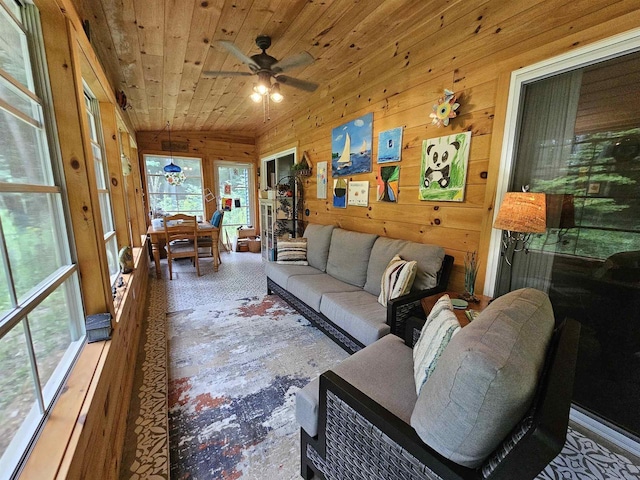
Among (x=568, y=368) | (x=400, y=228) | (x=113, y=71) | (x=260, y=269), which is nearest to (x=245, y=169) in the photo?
(x=260, y=269)

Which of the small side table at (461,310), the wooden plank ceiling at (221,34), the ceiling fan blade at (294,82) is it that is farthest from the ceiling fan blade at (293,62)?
the small side table at (461,310)

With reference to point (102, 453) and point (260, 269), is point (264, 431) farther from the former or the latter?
point (260, 269)

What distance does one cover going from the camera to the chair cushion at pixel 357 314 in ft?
6.02

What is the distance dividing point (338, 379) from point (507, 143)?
5.83 feet

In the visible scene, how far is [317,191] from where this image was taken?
3914 mm

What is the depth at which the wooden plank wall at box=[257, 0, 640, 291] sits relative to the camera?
149cm

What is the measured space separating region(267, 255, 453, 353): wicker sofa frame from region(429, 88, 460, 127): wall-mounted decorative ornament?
108 centimetres

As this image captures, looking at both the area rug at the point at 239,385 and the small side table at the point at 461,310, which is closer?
the area rug at the point at 239,385

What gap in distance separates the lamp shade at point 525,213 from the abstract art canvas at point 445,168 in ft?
1.84

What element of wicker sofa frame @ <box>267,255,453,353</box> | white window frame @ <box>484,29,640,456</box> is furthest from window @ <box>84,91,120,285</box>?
white window frame @ <box>484,29,640,456</box>

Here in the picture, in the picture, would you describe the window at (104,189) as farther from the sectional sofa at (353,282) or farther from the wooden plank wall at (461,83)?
the wooden plank wall at (461,83)

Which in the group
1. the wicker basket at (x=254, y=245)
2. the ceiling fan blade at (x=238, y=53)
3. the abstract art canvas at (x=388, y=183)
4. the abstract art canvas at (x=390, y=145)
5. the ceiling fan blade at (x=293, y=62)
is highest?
the ceiling fan blade at (x=238, y=53)

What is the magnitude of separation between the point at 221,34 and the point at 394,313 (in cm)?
257

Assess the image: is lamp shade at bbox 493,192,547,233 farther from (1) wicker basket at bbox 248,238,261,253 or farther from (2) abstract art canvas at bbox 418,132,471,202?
(1) wicker basket at bbox 248,238,261,253
